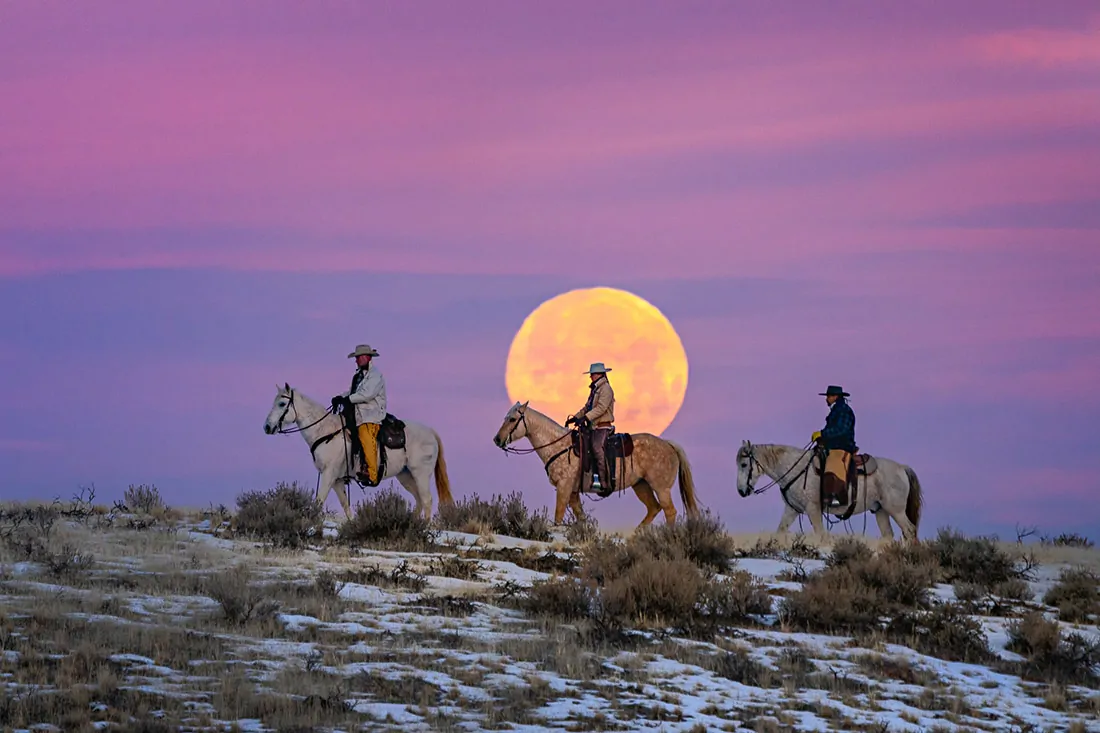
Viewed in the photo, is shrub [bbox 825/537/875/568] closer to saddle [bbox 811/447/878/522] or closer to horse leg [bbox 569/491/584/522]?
saddle [bbox 811/447/878/522]

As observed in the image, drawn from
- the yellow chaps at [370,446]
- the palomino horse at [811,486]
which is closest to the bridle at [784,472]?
the palomino horse at [811,486]

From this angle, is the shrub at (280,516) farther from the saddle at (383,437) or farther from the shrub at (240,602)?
the shrub at (240,602)

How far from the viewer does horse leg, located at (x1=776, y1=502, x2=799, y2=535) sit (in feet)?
80.5

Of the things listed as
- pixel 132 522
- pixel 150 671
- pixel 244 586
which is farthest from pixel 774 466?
pixel 150 671

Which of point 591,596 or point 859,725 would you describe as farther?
point 591,596

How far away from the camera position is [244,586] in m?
14.2

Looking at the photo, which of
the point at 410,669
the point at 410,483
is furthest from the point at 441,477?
the point at 410,669

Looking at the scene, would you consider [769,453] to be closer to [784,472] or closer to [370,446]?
[784,472]

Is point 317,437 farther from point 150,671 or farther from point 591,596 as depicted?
point 150,671

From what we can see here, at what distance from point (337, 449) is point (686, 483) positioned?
6.55m

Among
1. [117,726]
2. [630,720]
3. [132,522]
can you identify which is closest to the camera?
[117,726]

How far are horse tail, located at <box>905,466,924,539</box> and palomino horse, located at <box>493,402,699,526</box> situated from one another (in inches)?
153

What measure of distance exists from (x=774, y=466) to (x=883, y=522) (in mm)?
2465

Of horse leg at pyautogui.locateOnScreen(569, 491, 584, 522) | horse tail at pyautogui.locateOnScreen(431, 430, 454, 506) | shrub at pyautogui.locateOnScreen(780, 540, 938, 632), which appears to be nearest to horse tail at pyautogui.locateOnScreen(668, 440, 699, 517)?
horse leg at pyautogui.locateOnScreen(569, 491, 584, 522)
